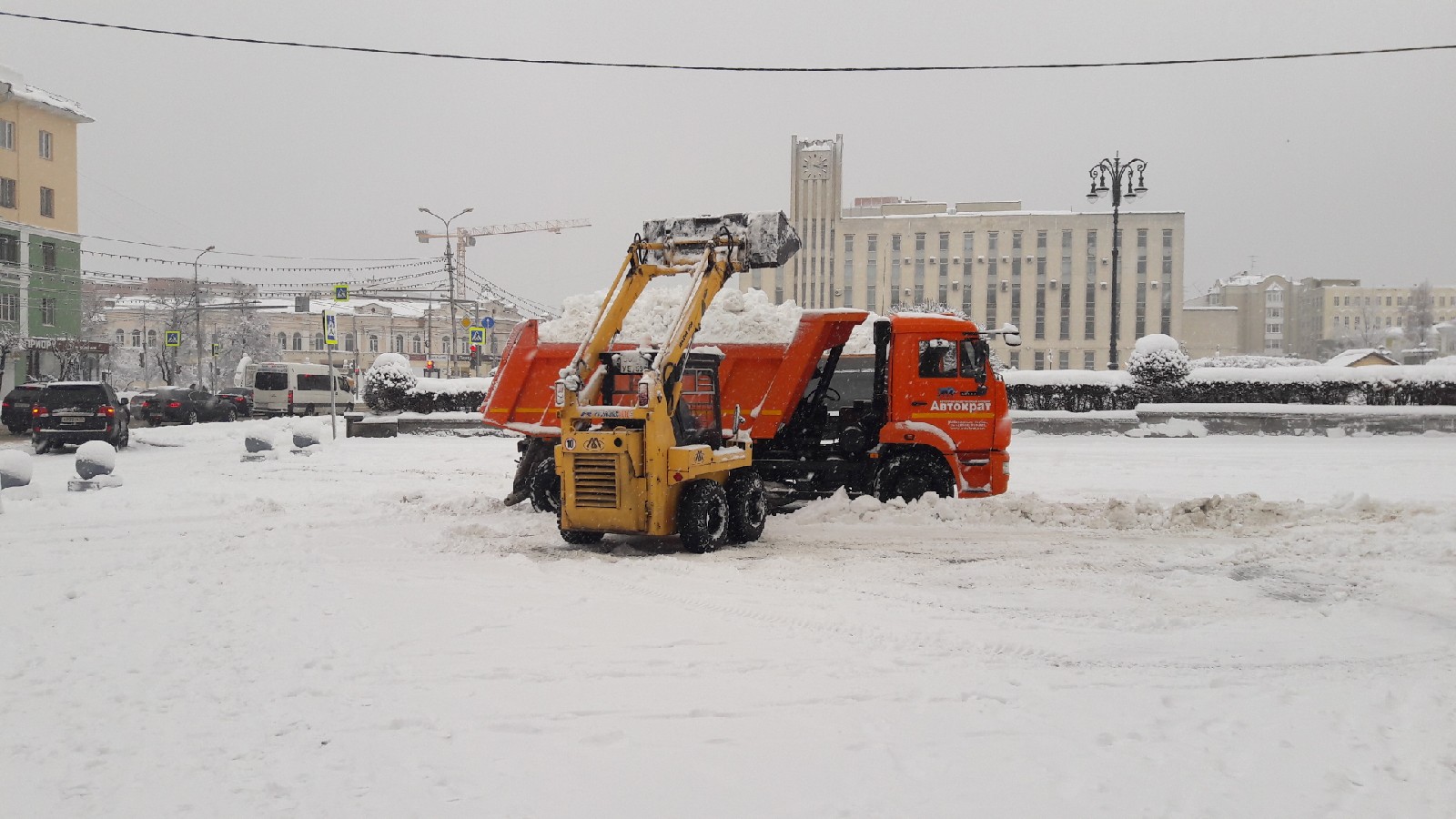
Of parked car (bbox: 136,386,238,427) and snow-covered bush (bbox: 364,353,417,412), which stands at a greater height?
snow-covered bush (bbox: 364,353,417,412)

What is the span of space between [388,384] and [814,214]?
75.5 metres

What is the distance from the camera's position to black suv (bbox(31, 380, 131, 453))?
21594mm

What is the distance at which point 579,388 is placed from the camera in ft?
33.6

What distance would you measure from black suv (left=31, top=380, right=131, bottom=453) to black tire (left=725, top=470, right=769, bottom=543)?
1728cm

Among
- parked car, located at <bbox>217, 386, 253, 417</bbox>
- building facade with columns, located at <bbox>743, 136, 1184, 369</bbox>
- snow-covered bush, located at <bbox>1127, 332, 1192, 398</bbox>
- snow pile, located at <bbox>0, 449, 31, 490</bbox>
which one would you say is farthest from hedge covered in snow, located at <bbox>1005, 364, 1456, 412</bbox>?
building facade with columns, located at <bbox>743, 136, 1184, 369</bbox>

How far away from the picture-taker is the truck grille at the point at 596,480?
9.73m

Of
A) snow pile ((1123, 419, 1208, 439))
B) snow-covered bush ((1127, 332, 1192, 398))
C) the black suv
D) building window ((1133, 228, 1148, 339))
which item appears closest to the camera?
the black suv

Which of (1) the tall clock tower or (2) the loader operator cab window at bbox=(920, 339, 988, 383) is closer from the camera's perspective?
(2) the loader operator cab window at bbox=(920, 339, 988, 383)

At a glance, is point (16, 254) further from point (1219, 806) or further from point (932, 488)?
point (1219, 806)

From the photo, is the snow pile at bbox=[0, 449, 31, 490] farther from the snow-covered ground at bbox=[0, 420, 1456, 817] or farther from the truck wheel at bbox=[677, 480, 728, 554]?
the truck wheel at bbox=[677, 480, 728, 554]

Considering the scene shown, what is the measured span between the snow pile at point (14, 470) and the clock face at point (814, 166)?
84.5 meters

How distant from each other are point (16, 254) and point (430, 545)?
1981 inches

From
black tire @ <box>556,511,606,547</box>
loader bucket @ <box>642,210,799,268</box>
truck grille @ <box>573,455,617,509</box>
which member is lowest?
black tire @ <box>556,511,606,547</box>

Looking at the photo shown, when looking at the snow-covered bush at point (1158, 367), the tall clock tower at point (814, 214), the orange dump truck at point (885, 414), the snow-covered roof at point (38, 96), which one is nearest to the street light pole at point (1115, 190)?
the snow-covered bush at point (1158, 367)
